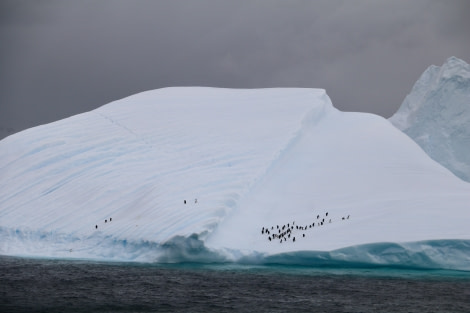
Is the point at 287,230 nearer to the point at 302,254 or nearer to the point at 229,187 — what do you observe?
the point at 302,254

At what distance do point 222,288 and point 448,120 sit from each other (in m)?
59.2

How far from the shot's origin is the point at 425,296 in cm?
3344

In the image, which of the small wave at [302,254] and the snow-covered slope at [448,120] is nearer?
the small wave at [302,254]

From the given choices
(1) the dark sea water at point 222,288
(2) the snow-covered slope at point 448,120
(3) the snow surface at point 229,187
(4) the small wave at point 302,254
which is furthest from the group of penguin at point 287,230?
(2) the snow-covered slope at point 448,120

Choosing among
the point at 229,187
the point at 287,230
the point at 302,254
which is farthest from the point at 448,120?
the point at 302,254

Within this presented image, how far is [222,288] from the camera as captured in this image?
34.2m

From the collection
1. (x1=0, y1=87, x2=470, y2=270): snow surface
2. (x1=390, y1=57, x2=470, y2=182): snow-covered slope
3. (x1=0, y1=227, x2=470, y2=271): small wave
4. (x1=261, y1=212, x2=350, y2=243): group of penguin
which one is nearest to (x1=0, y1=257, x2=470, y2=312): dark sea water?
(x1=0, y1=227, x2=470, y2=271): small wave

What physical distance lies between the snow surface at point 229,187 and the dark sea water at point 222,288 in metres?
1.64

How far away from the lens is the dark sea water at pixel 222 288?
30.1 metres

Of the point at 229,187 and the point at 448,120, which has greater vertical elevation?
the point at 448,120

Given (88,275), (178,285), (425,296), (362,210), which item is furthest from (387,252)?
(88,275)

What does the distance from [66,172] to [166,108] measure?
40.7 ft

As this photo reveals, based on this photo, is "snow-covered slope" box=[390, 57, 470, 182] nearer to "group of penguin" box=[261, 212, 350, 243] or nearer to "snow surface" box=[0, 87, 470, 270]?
"snow surface" box=[0, 87, 470, 270]

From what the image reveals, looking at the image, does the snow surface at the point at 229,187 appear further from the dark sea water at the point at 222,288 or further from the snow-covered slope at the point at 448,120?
the snow-covered slope at the point at 448,120
